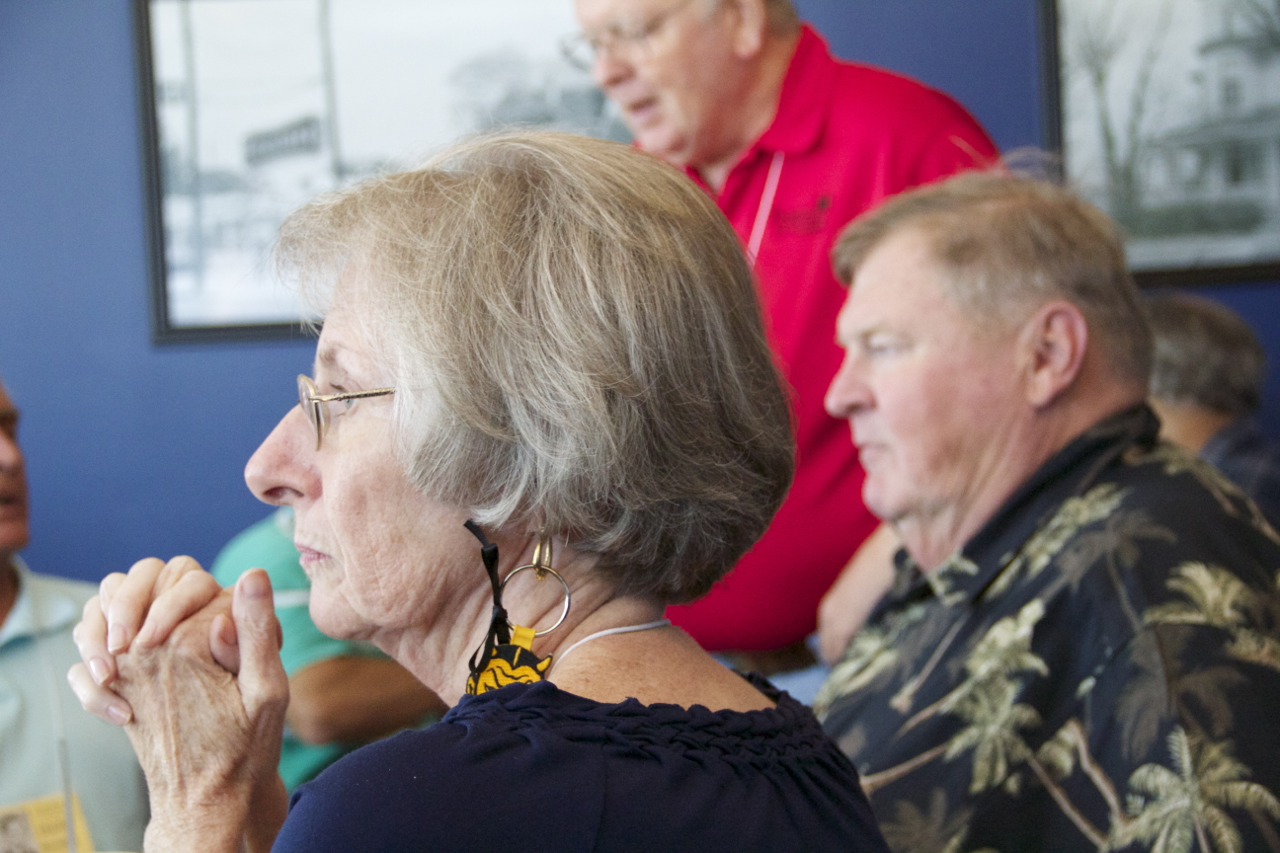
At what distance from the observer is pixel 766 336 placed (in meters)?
1.03

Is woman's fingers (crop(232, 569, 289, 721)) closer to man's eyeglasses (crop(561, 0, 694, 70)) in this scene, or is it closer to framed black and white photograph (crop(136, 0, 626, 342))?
man's eyeglasses (crop(561, 0, 694, 70))

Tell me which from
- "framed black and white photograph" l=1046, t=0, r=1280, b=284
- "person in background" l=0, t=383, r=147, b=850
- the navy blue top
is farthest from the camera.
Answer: "framed black and white photograph" l=1046, t=0, r=1280, b=284

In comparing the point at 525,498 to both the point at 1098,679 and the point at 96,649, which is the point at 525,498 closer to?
the point at 96,649

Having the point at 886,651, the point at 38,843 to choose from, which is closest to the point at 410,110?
the point at 886,651

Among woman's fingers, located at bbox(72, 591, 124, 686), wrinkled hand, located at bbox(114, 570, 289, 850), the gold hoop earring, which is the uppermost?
the gold hoop earring

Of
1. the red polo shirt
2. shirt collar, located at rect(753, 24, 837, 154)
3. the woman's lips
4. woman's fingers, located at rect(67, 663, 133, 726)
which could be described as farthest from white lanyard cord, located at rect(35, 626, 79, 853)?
shirt collar, located at rect(753, 24, 837, 154)

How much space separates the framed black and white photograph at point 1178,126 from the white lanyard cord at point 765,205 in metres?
1.21

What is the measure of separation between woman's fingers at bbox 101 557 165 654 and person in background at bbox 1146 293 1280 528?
2.42m

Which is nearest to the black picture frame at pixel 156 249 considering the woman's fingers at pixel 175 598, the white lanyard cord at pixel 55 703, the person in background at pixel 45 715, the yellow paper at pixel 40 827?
the person in background at pixel 45 715

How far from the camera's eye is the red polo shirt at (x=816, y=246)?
80.4 inches

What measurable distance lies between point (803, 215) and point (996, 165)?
1.14ft

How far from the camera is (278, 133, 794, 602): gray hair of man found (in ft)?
2.92

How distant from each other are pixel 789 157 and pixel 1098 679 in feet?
3.89

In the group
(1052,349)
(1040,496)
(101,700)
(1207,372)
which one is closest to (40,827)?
(101,700)
